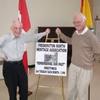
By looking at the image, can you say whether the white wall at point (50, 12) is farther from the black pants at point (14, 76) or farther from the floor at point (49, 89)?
the black pants at point (14, 76)

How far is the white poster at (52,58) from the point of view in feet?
12.7

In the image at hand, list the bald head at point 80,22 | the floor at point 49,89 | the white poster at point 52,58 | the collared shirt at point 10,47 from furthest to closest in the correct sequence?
1. the floor at point 49,89
2. the white poster at point 52,58
3. the collared shirt at point 10,47
4. the bald head at point 80,22

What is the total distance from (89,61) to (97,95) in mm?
1614

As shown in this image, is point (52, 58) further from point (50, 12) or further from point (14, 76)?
point (50, 12)

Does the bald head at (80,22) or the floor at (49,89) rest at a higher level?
the bald head at (80,22)

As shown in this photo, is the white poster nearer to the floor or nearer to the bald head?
the bald head

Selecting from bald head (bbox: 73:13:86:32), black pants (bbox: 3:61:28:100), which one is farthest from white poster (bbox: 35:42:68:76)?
bald head (bbox: 73:13:86:32)

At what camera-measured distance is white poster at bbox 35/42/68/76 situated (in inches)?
153

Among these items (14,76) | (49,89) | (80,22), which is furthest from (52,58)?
→ (49,89)

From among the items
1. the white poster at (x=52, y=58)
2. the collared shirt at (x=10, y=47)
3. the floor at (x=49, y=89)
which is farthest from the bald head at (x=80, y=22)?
the floor at (x=49, y=89)

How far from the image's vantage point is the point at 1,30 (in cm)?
609

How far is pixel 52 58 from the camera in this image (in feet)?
12.8

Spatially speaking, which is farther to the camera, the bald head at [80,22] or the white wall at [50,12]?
the white wall at [50,12]

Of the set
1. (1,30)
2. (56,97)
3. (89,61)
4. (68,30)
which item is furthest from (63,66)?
(68,30)
